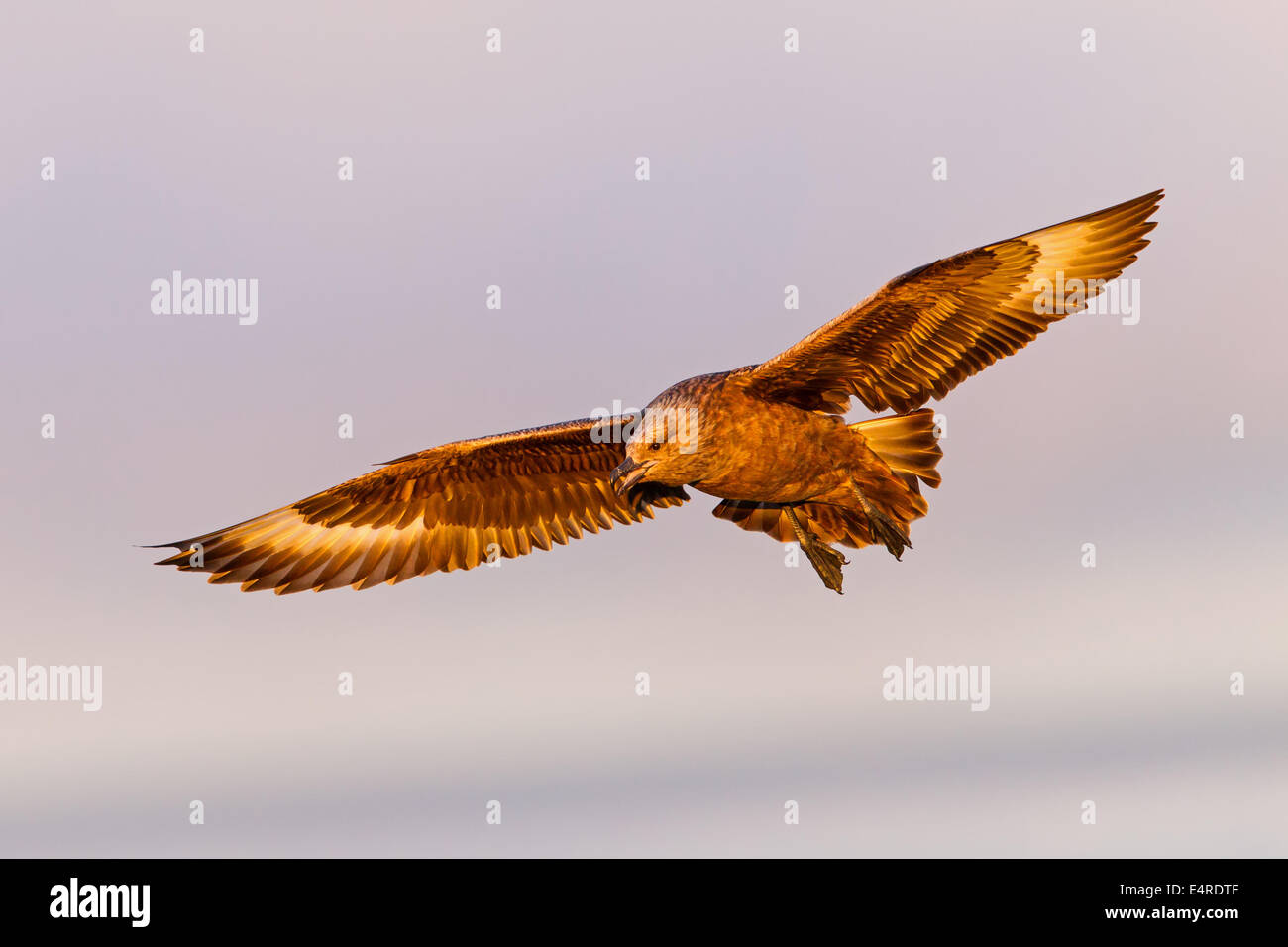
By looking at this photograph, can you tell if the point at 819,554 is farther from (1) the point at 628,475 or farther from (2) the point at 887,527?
(1) the point at 628,475

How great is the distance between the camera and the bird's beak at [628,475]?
954 cm

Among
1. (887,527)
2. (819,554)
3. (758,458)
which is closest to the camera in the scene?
(758,458)

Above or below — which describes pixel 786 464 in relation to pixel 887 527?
above

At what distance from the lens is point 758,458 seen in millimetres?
9648

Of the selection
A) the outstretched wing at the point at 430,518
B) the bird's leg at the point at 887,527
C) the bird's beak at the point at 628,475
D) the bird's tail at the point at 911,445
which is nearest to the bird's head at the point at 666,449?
the bird's beak at the point at 628,475

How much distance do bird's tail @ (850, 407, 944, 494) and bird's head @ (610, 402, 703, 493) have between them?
5.28 feet

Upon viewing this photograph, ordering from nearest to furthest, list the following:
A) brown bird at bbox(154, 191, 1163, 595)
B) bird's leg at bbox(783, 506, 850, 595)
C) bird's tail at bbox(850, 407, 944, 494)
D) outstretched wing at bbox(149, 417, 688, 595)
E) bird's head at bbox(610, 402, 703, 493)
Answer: bird's head at bbox(610, 402, 703, 493)
brown bird at bbox(154, 191, 1163, 595)
bird's tail at bbox(850, 407, 944, 494)
bird's leg at bbox(783, 506, 850, 595)
outstretched wing at bbox(149, 417, 688, 595)

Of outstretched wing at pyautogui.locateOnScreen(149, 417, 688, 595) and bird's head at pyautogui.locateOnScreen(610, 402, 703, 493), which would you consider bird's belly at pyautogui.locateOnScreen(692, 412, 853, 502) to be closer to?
bird's head at pyautogui.locateOnScreen(610, 402, 703, 493)

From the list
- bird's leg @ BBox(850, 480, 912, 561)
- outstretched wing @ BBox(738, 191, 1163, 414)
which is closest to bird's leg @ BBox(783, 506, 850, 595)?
bird's leg @ BBox(850, 480, 912, 561)

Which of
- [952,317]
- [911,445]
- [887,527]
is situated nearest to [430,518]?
[887,527]

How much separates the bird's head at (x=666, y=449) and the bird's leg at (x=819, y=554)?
167cm

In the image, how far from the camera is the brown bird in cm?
957

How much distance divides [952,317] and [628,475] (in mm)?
2688

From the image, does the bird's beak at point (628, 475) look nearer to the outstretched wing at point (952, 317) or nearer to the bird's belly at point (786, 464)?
the bird's belly at point (786, 464)
